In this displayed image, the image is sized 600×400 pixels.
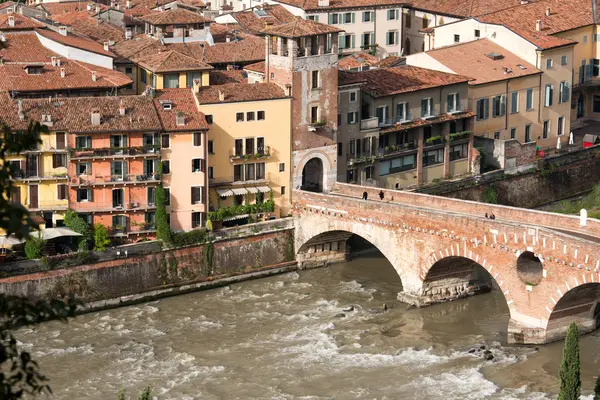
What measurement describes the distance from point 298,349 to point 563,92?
1376 inches

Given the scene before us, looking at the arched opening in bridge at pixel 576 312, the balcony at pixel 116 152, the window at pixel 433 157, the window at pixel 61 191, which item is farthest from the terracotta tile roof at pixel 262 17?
the arched opening in bridge at pixel 576 312

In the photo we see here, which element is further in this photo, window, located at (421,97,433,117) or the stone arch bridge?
window, located at (421,97,433,117)

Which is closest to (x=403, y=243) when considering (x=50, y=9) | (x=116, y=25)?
(x=116, y=25)

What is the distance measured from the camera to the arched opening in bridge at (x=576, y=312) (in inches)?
2223

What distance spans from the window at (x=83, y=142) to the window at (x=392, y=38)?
3658cm

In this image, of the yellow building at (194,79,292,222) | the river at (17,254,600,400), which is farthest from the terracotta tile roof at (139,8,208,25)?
the river at (17,254,600,400)

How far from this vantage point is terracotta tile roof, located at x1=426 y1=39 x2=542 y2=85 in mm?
79938

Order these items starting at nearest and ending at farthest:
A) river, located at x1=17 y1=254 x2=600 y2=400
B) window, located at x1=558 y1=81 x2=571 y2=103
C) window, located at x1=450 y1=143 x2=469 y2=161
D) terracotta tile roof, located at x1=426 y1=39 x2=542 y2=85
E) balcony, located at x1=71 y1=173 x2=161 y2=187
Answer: river, located at x1=17 y1=254 x2=600 y2=400
balcony, located at x1=71 y1=173 x2=161 y2=187
window, located at x1=450 y1=143 x2=469 y2=161
terracotta tile roof, located at x1=426 y1=39 x2=542 y2=85
window, located at x1=558 y1=81 x2=571 y2=103

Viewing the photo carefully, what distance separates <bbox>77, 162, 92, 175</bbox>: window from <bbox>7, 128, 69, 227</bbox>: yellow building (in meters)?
0.65

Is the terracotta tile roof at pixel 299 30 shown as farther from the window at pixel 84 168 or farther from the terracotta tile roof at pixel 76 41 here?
the window at pixel 84 168

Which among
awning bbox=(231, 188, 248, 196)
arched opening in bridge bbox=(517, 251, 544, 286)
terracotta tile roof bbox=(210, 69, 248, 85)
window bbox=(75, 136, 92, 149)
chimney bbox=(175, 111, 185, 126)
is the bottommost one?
arched opening in bridge bbox=(517, 251, 544, 286)

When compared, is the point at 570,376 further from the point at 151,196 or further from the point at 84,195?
the point at 84,195

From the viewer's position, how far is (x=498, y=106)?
8106 cm

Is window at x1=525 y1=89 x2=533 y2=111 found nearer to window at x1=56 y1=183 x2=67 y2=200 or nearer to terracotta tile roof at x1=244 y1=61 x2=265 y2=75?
terracotta tile roof at x1=244 y1=61 x2=265 y2=75
